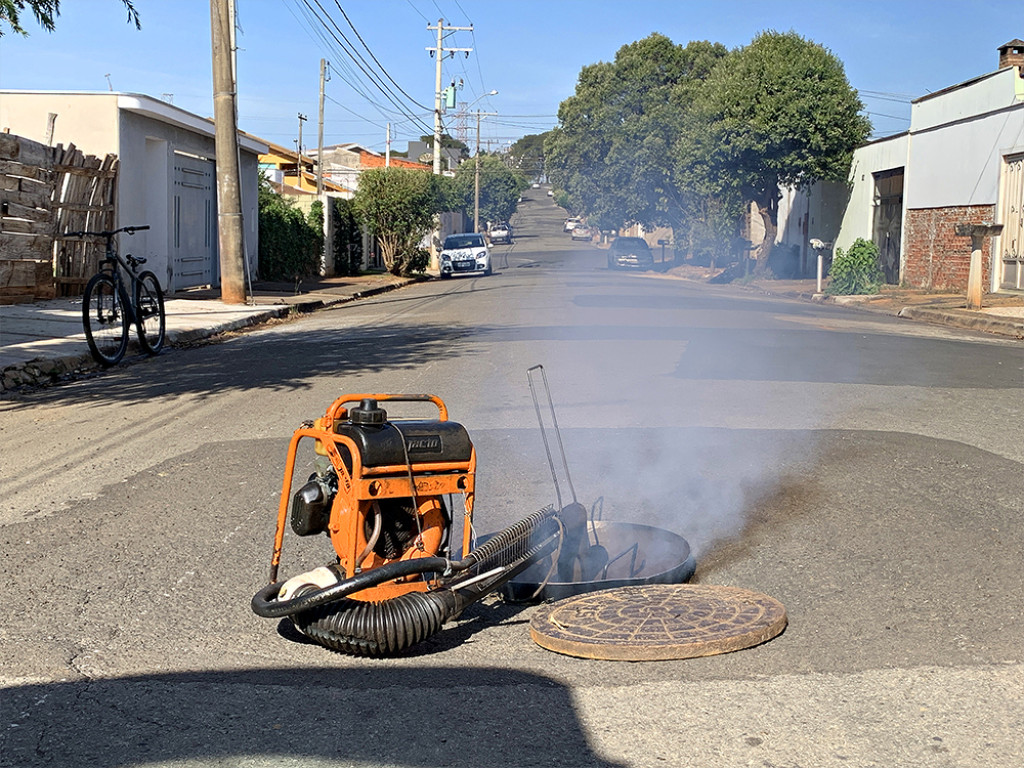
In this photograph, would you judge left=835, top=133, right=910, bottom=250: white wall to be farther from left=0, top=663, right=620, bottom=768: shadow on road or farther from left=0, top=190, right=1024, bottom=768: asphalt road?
left=0, top=663, right=620, bottom=768: shadow on road

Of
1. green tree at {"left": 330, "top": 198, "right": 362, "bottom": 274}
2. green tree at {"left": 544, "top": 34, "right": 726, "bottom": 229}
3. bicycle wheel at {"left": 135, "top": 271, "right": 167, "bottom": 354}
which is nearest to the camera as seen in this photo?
bicycle wheel at {"left": 135, "top": 271, "right": 167, "bottom": 354}

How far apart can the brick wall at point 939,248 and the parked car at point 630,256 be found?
16.7 m

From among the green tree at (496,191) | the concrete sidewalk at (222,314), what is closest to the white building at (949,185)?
the concrete sidewalk at (222,314)

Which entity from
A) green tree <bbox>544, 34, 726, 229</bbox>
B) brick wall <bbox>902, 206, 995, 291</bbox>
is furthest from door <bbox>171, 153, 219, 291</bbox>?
green tree <bbox>544, 34, 726, 229</bbox>

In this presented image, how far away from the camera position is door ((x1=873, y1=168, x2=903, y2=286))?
28984 mm

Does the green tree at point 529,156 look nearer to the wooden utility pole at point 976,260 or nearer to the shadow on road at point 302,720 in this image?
the wooden utility pole at point 976,260

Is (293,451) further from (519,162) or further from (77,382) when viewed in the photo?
(519,162)

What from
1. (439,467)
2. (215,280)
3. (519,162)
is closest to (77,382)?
(439,467)

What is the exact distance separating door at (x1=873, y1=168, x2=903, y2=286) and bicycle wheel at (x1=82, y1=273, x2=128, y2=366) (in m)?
21.7

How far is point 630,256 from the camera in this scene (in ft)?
144

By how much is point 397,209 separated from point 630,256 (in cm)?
1266

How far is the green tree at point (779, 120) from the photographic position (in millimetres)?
31109

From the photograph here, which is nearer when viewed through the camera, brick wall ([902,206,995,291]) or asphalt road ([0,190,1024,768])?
asphalt road ([0,190,1024,768])

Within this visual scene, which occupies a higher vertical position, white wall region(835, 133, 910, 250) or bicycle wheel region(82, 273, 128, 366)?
white wall region(835, 133, 910, 250)
